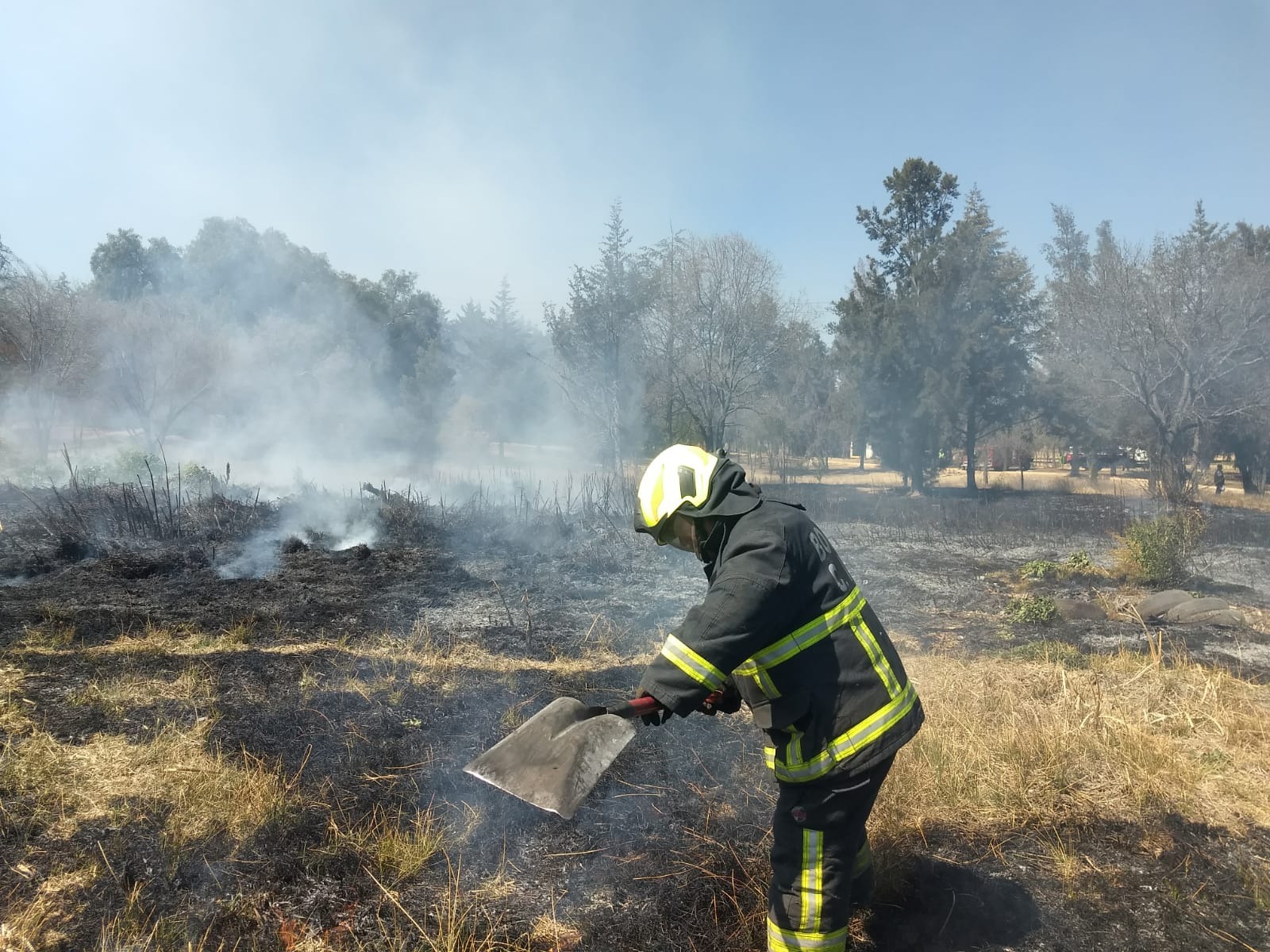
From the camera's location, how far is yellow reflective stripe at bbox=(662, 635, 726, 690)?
1935mm

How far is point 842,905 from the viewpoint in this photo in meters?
2.20

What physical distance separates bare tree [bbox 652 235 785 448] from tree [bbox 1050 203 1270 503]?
851 cm

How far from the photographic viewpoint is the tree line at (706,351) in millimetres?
16891

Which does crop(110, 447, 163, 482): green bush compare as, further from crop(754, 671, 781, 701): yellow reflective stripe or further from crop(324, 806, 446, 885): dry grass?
crop(754, 671, 781, 701): yellow reflective stripe

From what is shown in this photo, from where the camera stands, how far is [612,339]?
17281mm

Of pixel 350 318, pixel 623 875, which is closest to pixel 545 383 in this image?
pixel 350 318

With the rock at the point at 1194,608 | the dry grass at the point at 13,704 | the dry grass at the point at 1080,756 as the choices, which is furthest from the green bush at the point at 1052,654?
the dry grass at the point at 13,704

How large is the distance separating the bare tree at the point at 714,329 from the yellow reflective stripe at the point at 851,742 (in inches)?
582

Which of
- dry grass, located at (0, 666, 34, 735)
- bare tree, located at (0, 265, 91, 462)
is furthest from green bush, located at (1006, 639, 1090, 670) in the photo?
bare tree, located at (0, 265, 91, 462)

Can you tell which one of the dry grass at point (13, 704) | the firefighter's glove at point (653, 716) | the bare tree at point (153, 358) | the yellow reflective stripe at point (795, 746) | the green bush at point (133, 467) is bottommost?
the dry grass at point (13, 704)

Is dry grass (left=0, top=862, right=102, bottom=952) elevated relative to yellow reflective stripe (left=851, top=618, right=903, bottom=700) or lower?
lower

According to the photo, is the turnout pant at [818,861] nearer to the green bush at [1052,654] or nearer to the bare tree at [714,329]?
the green bush at [1052,654]

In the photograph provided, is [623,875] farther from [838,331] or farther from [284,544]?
[838,331]

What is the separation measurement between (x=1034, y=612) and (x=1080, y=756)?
4.30 meters
